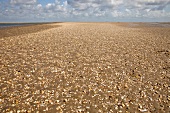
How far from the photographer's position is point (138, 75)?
15.1 meters

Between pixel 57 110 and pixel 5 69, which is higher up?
pixel 5 69

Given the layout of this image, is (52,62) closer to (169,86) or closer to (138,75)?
(138,75)

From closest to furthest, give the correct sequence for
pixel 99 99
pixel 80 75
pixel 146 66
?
pixel 99 99, pixel 80 75, pixel 146 66

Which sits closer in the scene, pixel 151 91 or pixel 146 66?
pixel 151 91

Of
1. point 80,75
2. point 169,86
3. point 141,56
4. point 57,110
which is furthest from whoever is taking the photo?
point 141,56

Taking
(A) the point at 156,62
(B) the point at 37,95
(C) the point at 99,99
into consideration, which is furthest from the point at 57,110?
(A) the point at 156,62

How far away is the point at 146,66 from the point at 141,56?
4315mm

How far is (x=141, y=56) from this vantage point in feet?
71.3

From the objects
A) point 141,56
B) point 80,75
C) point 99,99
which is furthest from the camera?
point 141,56

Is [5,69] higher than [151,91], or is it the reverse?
[5,69]

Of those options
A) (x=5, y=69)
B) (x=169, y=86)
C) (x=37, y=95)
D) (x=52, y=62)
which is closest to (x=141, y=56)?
(x=169, y=86)

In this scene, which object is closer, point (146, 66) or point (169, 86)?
point (169, 86)

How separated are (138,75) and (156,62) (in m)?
5.66

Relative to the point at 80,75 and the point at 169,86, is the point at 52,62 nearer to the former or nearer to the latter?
the point at 80,75
